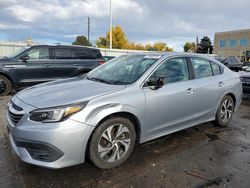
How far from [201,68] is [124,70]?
1537 millimetres

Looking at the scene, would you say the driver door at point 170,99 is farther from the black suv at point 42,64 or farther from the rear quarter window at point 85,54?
the rear quarter window at point 85,54

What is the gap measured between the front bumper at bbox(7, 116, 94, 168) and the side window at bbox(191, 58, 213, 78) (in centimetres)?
239

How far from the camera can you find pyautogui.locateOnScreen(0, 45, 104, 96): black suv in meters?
7.92

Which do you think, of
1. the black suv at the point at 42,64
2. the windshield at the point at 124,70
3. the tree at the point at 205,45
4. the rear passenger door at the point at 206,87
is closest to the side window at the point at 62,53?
the black suv at the point at 42,64

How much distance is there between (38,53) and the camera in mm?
8375

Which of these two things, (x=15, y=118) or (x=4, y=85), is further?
(x=4, y=85)

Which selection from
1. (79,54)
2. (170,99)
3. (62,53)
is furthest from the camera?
(79,54)

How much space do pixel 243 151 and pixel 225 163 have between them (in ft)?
2.16

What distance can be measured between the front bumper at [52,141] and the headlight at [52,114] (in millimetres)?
55

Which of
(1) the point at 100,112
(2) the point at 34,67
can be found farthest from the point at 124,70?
(2) the point at 34,67

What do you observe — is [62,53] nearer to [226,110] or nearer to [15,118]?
[226,110]

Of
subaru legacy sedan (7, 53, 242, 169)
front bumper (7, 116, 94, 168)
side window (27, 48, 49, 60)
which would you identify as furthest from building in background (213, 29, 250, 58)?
front bumper (7, 116, 94, 168)

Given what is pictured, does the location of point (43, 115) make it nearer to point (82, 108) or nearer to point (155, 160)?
point (82, 108)

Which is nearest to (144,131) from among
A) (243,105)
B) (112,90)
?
(112,90)
